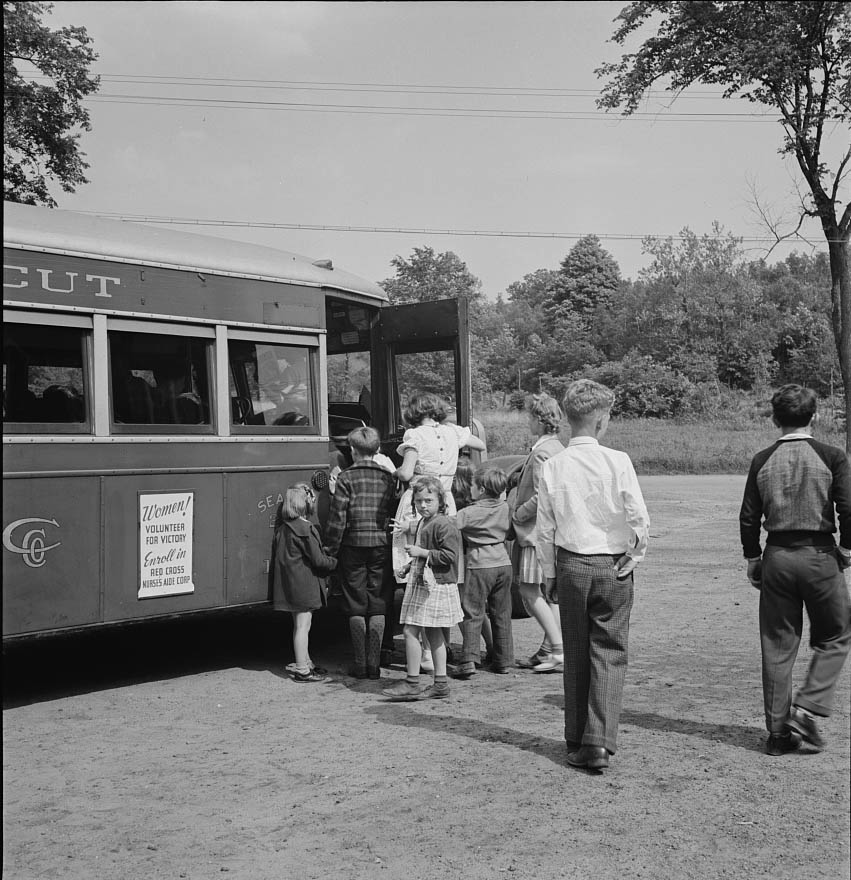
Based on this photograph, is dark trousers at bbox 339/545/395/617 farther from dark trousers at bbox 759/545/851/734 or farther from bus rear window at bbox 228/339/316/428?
dark trousers at bbox 759/545/851/734

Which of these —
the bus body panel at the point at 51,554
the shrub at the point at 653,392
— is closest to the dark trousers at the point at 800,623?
the bus body panel at the point at 51,554

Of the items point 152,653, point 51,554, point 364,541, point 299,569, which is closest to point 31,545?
point 51,554

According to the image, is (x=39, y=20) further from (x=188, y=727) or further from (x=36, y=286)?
(x=188, y=727)

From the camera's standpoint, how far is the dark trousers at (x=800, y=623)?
508 cm

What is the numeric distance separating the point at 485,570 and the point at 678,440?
2722 cm

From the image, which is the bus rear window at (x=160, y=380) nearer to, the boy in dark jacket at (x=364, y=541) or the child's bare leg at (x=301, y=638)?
the boy in dark jacket at (x=364, y=541)

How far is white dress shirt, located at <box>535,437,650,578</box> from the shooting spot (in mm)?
4938

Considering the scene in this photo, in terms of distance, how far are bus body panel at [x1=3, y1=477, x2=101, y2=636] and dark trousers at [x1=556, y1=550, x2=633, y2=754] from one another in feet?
9.70

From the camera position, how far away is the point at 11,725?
608 cm

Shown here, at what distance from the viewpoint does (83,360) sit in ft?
20.7

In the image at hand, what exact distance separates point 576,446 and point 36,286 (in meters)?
3.36

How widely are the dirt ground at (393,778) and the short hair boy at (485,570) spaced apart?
0.22 meters

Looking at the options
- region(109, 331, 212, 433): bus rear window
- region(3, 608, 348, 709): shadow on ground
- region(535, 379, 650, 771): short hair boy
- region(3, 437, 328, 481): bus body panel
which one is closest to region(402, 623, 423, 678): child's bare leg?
region(3, 608, 348, 709): shadow on ground

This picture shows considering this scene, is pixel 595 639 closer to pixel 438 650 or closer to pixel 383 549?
pixel 438 650
